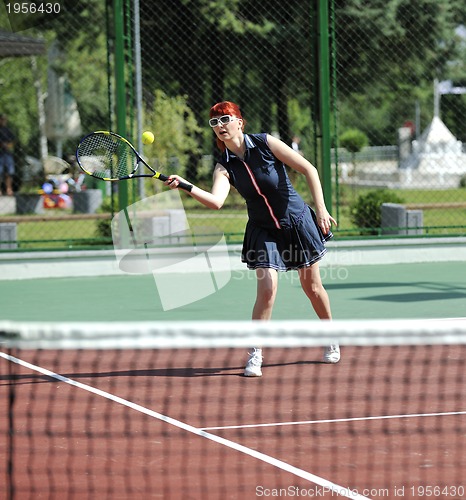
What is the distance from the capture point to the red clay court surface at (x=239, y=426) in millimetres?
4484

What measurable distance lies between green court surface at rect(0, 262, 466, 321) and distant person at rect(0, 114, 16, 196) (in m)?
5.98

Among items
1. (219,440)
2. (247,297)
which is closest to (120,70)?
(247,297)

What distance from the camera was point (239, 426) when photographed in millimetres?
5395

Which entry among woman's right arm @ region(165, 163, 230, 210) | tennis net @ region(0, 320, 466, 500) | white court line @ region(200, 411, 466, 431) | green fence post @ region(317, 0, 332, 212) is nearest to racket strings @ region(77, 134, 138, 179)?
woman's right arm @ region(165, 163, 230, 210)

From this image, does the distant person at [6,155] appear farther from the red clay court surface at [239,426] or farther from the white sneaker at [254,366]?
the white sneaker at [254,366]

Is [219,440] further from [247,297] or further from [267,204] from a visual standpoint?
[247,297]

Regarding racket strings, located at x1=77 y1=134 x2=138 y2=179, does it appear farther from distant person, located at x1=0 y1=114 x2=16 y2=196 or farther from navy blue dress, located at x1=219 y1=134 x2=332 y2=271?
distant person, located at x1=0 y1=114 x2=16 y2=196

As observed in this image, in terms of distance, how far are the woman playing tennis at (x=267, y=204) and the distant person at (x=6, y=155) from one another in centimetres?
1063

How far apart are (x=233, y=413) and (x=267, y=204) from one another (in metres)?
1.48

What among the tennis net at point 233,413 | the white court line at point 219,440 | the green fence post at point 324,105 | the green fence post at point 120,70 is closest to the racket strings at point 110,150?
the tennis net at point 233,413

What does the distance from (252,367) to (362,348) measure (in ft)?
3.95

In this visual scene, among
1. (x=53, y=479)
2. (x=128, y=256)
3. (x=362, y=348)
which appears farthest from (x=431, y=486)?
(x=128, y=256)

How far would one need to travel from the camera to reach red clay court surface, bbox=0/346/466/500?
448 cm

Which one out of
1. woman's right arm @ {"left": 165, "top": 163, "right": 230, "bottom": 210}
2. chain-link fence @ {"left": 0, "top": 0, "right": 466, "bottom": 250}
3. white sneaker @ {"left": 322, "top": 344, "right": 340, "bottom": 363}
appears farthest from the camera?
chain-link fence @ {"left": 0, "top": 0, "right": 466, "bottom": 250}
